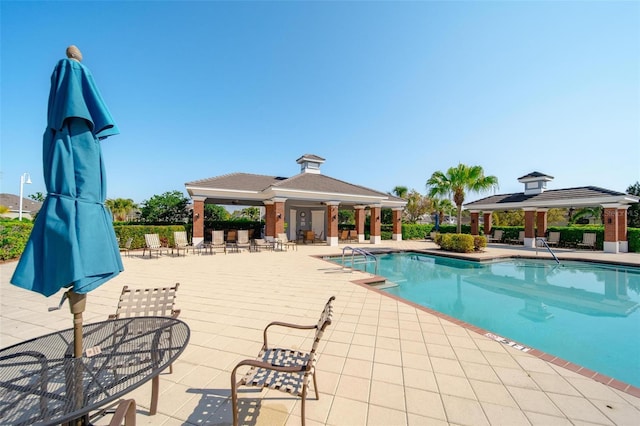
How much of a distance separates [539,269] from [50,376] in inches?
672

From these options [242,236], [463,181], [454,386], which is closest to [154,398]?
[454,386]

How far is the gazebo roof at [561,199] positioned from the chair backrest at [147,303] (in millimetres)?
25049

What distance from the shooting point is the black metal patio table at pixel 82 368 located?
1537 mm

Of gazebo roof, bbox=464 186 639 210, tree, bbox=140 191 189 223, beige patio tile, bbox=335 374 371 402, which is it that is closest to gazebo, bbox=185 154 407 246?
tree, bbox=140 191 189 223

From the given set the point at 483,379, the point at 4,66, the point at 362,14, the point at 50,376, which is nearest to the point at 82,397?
the point at 50,376

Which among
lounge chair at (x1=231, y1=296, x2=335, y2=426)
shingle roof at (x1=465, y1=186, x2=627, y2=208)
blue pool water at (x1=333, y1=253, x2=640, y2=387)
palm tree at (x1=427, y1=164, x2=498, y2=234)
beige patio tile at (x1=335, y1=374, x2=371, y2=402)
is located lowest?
blue pool water at (x1=333, y1=253, x2=640, y2=387)

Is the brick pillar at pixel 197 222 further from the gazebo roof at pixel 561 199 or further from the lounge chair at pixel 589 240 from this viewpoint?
the lounge chair at pixel 589 240

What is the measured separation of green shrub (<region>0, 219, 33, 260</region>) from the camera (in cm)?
1021

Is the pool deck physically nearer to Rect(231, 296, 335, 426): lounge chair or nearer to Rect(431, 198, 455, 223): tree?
Rect(231, 296, 335, 426): lounge chair

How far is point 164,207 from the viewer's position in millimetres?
22312

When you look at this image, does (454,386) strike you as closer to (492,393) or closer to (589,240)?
(492,393)

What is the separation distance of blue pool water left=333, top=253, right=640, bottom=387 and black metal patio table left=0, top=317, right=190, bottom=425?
6410 millimetres

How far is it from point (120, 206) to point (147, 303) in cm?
4109

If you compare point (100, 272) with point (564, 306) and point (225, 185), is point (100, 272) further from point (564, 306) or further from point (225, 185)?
point (225, 185)
